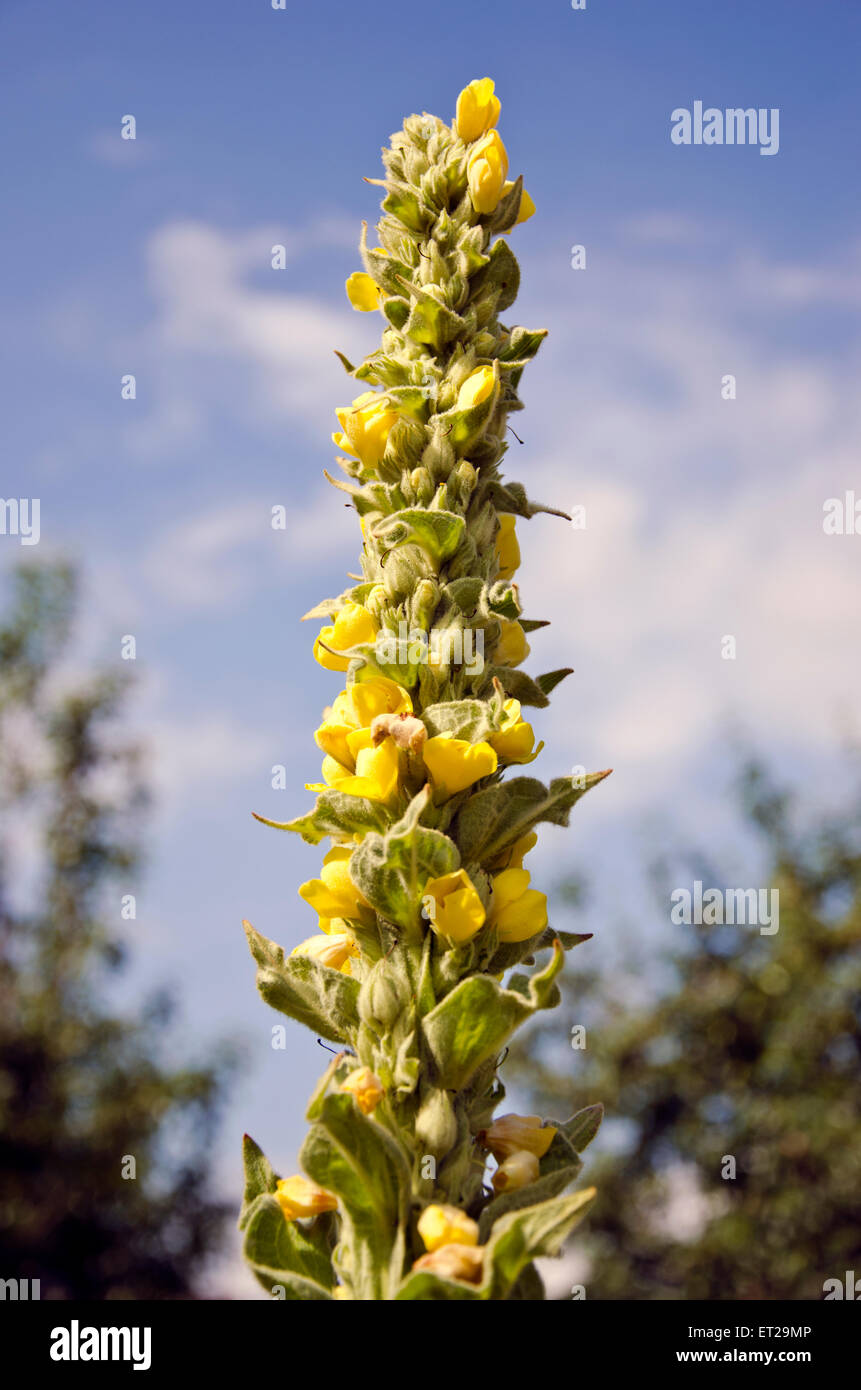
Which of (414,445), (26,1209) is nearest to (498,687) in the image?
(414,445)

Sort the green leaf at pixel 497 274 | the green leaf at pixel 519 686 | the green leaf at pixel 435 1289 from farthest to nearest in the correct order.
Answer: the green leaf at pixel 497 274 < the green leaf at pixel 519 686 < the green leaf at pixel 435 1289

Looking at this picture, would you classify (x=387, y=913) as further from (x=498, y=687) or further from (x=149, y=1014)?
(x=149, y=1014)

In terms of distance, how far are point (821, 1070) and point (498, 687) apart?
17.3m

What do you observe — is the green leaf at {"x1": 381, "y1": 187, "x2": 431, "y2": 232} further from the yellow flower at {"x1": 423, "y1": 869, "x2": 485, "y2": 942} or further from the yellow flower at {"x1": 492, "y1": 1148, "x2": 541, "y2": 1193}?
the yellow flower at {"x1": 492, "y1": 1148, "x2": 541, "y2": 1193}

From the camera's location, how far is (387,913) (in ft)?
5.32

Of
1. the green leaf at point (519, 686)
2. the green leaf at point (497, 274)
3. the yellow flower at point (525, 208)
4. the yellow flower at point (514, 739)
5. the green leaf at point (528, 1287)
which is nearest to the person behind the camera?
the green leaf at point (528, 1287)

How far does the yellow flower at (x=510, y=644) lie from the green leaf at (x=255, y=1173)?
87 cm

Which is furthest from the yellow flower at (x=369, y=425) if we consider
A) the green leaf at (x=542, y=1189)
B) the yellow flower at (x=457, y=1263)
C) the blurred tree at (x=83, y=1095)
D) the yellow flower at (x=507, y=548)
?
the blurred tree at (x=83, y=1095)

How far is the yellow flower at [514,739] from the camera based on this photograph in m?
1.68

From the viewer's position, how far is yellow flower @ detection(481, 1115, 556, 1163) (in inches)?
61.5

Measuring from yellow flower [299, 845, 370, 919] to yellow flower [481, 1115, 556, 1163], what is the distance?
38 centimetres

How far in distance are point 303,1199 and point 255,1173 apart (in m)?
0.15

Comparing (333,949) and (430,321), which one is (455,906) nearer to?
(333,949)

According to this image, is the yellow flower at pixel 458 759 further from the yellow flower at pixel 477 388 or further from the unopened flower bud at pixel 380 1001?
the yellow flower at pixel 477 388
